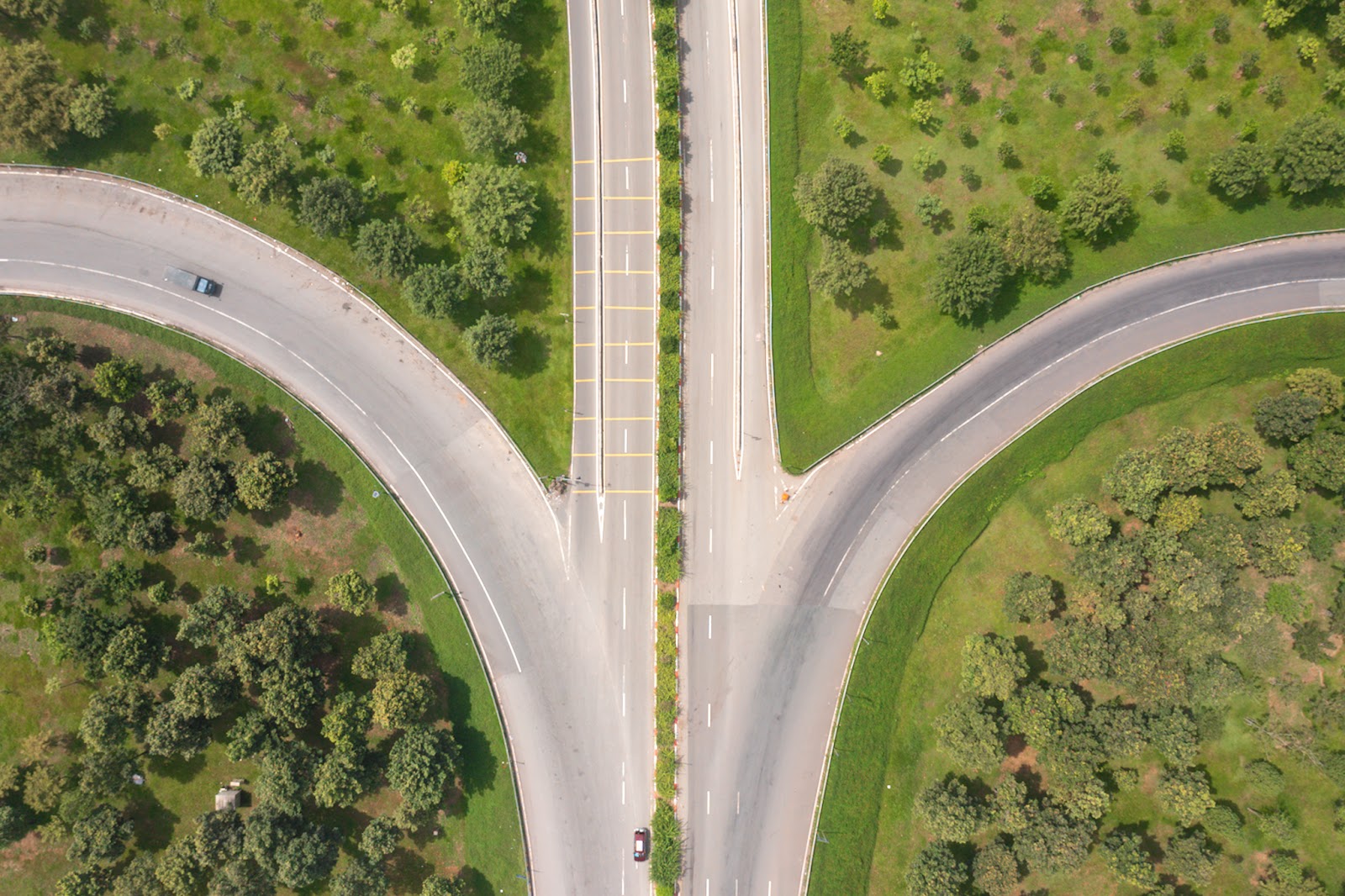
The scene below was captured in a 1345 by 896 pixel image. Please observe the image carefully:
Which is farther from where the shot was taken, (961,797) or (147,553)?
(147,553)

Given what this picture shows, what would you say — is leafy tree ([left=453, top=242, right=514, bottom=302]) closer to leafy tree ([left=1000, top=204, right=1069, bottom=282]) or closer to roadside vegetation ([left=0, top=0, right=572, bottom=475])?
roadside vegetation ([left=0, top=0, right=572, bottom=475])

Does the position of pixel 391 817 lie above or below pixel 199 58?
below

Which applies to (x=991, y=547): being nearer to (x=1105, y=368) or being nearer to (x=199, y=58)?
(x=1105, y=368)

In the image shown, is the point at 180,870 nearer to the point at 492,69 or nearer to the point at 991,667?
the point at 991,667

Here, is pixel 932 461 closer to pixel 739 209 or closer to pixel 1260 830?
pixel 739 209

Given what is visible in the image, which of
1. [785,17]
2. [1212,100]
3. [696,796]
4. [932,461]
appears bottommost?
[696,796]

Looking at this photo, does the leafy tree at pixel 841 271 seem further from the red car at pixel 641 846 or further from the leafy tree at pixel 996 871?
the red car at pixel 641 846

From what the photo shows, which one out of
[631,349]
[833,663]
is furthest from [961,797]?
[631,349]
